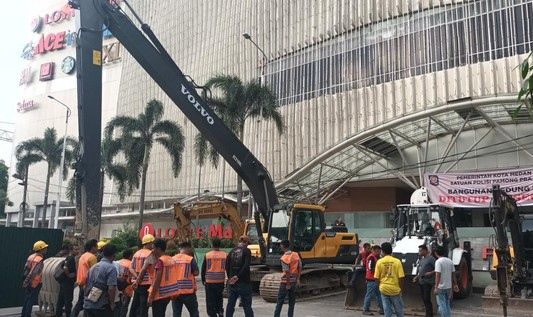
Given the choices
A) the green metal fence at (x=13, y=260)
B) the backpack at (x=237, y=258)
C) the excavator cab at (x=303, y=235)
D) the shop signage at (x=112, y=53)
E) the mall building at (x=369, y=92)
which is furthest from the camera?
the shop signage at (x=112, y=53)

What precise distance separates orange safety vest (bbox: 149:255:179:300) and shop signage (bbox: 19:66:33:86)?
269 feet

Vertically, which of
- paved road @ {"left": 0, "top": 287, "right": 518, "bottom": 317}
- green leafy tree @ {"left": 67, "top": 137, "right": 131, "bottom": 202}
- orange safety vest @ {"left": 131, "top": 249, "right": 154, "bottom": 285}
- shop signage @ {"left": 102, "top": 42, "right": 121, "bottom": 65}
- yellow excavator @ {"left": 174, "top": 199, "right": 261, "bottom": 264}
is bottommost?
paved road @ {"left": 0, "top": 287, "right": 518, "bottom": 317}

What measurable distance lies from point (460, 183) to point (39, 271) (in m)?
16.1

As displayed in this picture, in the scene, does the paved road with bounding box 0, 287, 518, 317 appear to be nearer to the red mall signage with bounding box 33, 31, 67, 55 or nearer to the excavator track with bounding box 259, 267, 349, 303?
the excavator track with bounding box 259, 267, 349, 303

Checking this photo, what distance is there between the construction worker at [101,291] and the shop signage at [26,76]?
271 feet

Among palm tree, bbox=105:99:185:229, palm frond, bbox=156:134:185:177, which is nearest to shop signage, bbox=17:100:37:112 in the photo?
palm tree, bbox=105:99:185:229

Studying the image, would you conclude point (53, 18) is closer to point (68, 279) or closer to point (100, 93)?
point (100, 93)

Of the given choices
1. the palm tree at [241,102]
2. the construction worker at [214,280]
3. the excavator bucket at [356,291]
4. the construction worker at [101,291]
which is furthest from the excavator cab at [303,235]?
the palm tree at [241,102]

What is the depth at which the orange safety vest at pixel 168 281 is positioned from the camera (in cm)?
735

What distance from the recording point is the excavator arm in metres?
10.4

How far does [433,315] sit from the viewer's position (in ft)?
36.3

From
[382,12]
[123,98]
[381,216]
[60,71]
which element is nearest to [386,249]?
[381,216]

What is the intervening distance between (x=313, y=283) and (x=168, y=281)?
28.4 feet

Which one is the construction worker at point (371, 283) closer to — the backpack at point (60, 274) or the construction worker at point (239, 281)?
the construction worker at point (239, 281)
